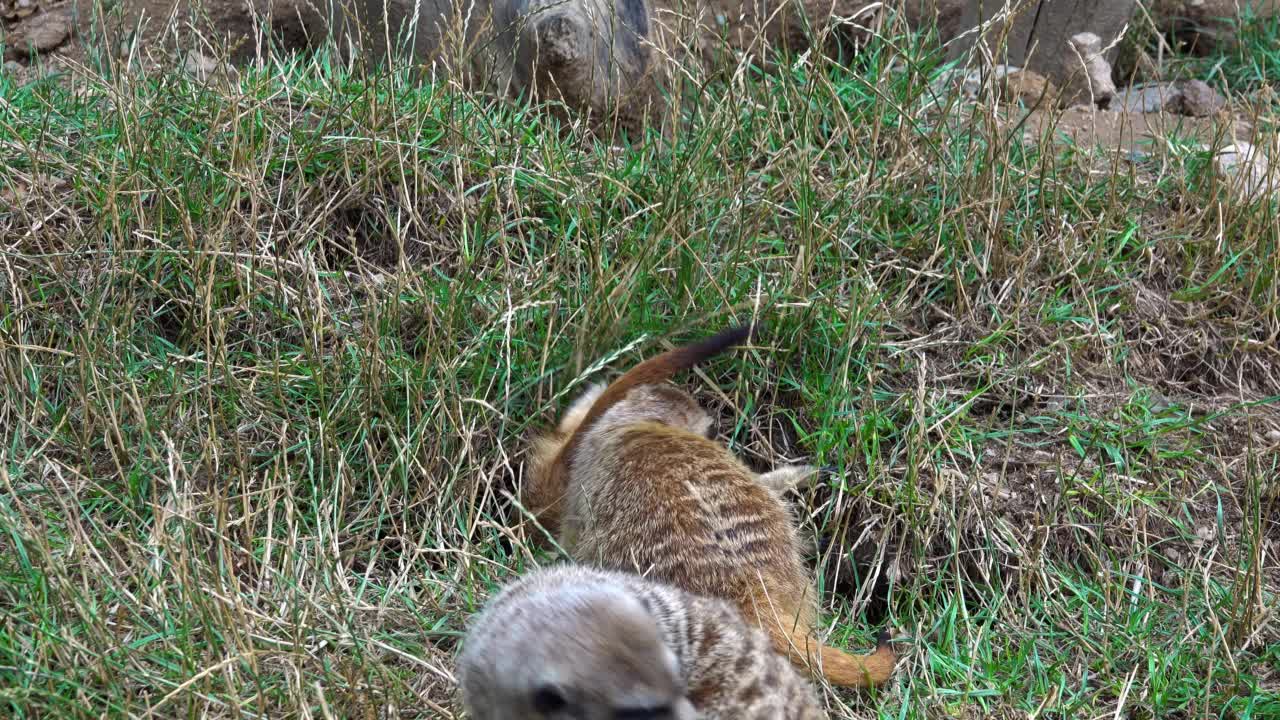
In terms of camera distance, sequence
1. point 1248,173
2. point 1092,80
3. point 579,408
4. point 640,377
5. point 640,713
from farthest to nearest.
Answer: point 1092,80, point 1248,173, point 579,408, point 640,377, point 640,713

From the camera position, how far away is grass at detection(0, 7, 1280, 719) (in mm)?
2428

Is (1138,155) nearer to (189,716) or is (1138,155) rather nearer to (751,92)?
(751,92)

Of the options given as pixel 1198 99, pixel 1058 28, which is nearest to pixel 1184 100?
pixel 1198 99

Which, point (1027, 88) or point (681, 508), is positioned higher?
point (1027, 88)

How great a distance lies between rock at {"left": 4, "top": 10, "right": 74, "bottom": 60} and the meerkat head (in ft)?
11.8

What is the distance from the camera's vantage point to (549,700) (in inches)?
73.0

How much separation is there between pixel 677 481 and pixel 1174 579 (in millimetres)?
1252

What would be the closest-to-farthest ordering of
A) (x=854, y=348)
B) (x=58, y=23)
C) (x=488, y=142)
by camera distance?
1. (x=854, y=348)
2. (x=488, y=142)
3. (x=58, y=23)

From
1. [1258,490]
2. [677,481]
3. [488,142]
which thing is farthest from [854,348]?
[488,142]

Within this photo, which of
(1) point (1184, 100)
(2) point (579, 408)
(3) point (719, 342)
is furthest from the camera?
(1) point (1184, 100)

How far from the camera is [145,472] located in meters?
2.66

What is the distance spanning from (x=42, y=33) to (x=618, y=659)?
395 centimetres

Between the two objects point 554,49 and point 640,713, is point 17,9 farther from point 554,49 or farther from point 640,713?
point 640,713

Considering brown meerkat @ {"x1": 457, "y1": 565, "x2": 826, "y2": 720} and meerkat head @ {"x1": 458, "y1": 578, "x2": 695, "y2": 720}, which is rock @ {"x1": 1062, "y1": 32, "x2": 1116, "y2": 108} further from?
meerkat head @ {"x1": 458, "y1": 578, "x2": 695, "y2": 720}
